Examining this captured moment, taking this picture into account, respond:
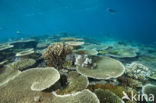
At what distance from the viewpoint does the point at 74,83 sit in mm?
2879

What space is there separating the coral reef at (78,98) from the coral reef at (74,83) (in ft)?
0.60

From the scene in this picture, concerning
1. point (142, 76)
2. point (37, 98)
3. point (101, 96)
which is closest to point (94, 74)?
point (101, 96)

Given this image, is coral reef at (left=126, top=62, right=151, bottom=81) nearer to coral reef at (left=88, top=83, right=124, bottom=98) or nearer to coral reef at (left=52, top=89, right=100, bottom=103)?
coral reef at (left=88, top=83, right=124, bottom=98)

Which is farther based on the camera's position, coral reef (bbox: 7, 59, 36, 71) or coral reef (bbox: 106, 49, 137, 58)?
coral reef (bbox: 106, 49, 137, 58)

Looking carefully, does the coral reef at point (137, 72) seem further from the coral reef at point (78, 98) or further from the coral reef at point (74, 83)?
the coral reef at point (78, 98)

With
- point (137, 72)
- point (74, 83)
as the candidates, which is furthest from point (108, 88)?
point (137, 72)

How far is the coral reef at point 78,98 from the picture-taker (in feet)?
6.91

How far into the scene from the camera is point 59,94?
245 centimetres

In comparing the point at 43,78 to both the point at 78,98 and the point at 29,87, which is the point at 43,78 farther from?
the point at 78,98

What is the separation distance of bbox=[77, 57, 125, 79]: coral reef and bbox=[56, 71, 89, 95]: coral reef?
20 centimetres

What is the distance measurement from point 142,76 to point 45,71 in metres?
4.06

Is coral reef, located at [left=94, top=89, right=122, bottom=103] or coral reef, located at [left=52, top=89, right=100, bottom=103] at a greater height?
coral reef, located at [left=52, top=89, right=100, bottom=103]

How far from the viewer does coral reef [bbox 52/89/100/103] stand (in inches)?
82.9

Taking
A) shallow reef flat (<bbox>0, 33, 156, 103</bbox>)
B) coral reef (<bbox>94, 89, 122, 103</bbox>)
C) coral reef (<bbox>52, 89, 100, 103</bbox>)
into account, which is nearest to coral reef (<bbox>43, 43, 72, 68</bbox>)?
shallow reef flat (<bbox>0, 33, 156, 103</bbox>)
